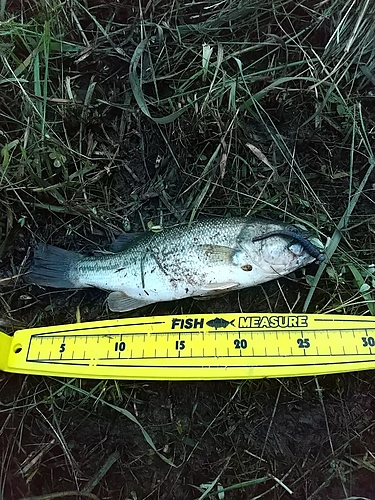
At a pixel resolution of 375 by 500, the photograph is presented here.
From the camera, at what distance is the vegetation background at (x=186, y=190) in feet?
8.85

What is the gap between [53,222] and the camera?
3.11 meters

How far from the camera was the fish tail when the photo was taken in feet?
9.45

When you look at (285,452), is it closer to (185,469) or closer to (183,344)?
(185,469)

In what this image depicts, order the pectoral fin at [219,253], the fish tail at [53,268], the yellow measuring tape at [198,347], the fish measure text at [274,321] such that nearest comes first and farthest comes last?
the yellow measuring tape at [198,347] < the fish measure text at [274,321] < the pectoral fin at [219,253] < the fish tail at [53,268]

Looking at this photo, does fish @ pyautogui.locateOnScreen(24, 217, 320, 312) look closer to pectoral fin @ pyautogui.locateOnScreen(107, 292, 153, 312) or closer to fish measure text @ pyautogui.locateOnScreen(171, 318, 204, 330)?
pectoral fin @ pyautogui.locateOnScreen(107, 292, 153, 312)

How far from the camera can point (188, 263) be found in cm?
274

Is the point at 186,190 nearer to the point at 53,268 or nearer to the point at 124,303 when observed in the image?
the point at 124,303

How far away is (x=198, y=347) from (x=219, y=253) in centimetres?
54

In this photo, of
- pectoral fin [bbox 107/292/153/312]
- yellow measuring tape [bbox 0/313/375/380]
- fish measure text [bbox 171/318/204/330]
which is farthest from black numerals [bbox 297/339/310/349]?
pectoral fin [bbox 107/292/153/312]

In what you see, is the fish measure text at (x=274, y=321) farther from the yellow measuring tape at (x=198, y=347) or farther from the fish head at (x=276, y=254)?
the fish head at (x=276, y=254)

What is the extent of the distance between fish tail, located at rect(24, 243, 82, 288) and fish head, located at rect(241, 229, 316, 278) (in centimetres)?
105

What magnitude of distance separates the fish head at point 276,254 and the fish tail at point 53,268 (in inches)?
41.4

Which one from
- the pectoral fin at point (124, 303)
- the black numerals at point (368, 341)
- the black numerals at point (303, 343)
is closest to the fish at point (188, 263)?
the pectoral fin at point (124, 303)

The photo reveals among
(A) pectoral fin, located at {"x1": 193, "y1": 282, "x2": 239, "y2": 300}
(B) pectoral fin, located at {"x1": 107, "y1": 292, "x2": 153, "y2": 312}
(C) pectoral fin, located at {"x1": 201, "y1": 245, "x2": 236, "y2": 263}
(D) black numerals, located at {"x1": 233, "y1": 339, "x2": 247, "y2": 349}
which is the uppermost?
(C) pectoral fin, located at {"x1": 201, "y1": 245, "x2": 236, "y2": 263}
